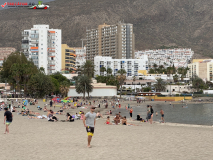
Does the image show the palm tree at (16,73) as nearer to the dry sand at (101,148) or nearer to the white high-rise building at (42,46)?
the white high-rise building at (42,46)

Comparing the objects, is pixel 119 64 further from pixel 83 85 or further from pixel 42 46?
pixel 83 85

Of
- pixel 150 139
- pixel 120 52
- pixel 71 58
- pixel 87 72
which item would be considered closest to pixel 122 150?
pixel 150 139

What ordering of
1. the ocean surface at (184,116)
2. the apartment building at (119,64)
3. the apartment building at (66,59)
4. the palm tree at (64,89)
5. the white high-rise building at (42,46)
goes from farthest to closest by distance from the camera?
the apartment building at (119,64) → the apartment building at (66,59) → the white high-rise building at (42,46) → the palm tree at (64,89) → the ocean surface at (184,116)

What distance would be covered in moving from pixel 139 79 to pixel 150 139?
139121 mm

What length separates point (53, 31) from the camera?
139875mm

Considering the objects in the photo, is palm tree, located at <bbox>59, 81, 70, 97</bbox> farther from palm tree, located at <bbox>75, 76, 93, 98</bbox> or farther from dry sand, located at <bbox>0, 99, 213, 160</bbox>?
dry sand, located at <bbox>0, 99, 213, 160</bbox>

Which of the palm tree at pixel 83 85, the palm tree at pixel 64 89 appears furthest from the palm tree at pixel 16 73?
the palm tree at pixel 83 85

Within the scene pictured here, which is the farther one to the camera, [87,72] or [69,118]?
[87,72]

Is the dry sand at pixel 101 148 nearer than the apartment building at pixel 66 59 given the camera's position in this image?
Yes

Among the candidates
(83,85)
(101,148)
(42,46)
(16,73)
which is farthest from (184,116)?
(42,46)

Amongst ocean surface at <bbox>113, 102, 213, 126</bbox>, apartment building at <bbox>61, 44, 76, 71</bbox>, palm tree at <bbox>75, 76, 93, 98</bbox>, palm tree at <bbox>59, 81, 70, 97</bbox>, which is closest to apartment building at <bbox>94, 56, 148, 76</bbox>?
apartment building at <bbox>61, 44, 76, 71</bbox>

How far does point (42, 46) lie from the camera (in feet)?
447

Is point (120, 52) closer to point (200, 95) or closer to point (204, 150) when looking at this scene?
point (200, 95)

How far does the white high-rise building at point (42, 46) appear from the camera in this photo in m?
135
